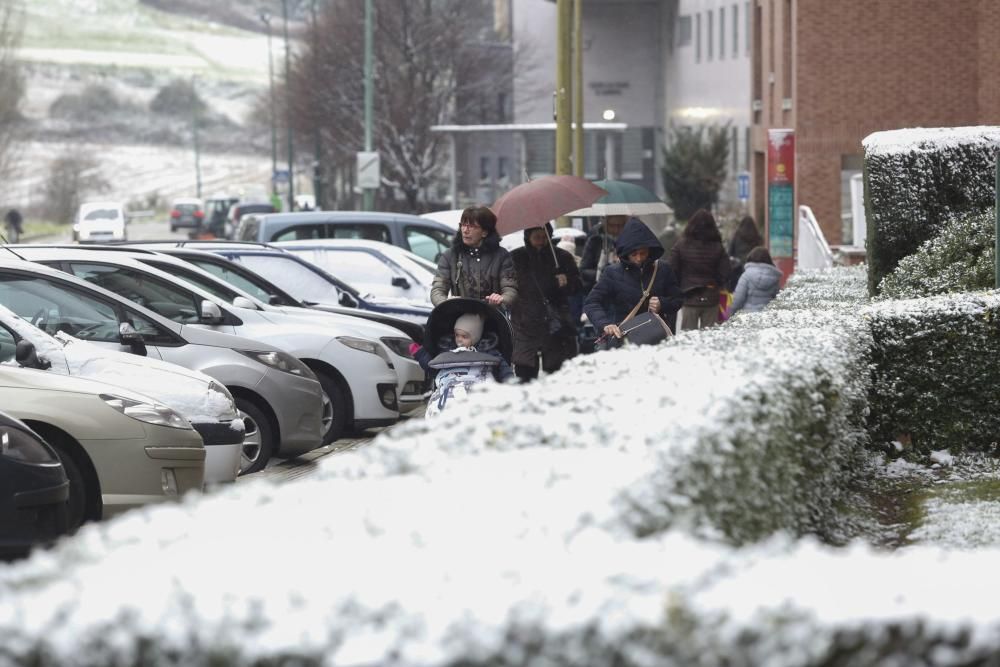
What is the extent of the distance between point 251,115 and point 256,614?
169 m

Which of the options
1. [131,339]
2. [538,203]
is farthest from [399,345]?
[131,339]

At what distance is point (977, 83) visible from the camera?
33.2m

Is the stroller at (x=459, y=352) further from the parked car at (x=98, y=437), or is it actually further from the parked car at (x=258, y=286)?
the parked car at (x=258, y=286)

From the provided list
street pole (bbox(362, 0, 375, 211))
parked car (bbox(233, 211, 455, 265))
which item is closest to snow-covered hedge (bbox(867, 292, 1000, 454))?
parked car (bbox(233, 211, 455, 265))

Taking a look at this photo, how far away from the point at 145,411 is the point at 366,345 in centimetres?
491

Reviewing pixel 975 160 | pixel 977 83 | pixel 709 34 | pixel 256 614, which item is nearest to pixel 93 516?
pixel 256 614

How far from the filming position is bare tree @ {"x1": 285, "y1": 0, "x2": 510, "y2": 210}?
62.2 metres

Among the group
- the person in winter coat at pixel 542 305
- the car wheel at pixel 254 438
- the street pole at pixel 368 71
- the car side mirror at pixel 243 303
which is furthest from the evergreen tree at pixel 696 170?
the car wheel at pixel 254 438

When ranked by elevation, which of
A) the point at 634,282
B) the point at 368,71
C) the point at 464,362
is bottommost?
the point at 464,362

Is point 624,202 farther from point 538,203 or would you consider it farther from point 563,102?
point 538,203

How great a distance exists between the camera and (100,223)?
2689 inches

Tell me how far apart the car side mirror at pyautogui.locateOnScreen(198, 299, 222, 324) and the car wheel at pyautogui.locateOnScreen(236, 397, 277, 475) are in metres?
0.73

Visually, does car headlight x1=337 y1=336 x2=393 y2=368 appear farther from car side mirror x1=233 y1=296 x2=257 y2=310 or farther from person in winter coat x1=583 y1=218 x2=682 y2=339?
person in winter coat x1=583 y1=218 x2=682 y2=339

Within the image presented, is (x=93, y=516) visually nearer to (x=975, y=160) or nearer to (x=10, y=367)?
(x=10, y=367)
